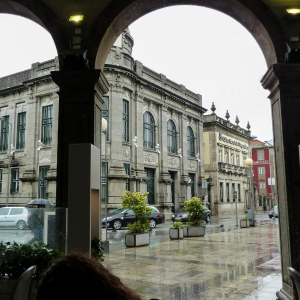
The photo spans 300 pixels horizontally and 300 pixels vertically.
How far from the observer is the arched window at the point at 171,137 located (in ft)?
102

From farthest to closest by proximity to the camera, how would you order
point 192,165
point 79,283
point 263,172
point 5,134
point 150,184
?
point 263,172 < point 192,165 < point 5,134 < point 150,184 < point 79,283

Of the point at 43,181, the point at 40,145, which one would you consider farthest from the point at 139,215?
the point at 40,145

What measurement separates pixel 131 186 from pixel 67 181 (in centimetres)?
2005

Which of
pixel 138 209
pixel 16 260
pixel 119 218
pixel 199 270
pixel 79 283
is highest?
pixel 79 283

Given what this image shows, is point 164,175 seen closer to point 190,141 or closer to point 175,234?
point 190,141

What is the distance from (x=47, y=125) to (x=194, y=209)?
14.6m

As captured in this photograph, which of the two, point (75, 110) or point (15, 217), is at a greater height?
point (75, 110)

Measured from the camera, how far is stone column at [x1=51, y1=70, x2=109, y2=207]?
5812mm

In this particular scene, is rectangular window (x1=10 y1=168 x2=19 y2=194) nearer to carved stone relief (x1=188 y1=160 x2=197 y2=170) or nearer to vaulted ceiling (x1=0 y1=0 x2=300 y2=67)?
carved stone relief (x1=188 y1=160 x2=197 y2=170)

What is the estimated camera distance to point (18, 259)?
4.54 m

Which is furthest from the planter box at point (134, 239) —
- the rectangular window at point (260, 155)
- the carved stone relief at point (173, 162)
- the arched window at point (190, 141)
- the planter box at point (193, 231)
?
the rectangular window at point (260, 155)

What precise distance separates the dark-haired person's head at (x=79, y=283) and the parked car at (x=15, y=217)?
367 cm

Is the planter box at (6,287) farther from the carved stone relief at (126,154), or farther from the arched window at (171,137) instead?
the arched window at (171,137)

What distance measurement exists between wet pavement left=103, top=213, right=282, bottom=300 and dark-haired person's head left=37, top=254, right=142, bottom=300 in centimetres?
538
